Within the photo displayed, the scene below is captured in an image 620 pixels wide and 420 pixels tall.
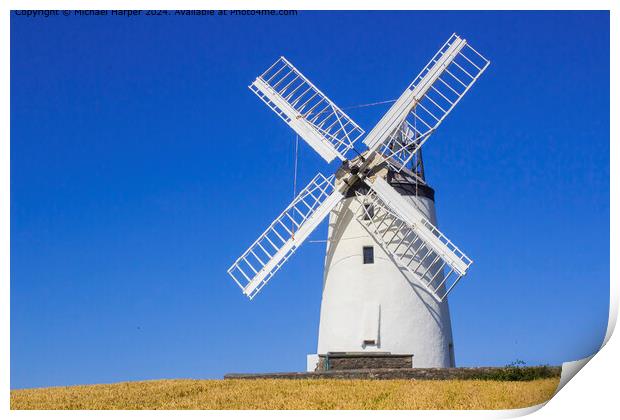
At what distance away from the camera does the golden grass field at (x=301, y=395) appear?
1483 cm

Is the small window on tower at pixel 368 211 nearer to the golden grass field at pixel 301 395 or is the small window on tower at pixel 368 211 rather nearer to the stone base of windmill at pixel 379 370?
the stone base of windmill at pixel 379 370

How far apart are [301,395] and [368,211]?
6074 mm

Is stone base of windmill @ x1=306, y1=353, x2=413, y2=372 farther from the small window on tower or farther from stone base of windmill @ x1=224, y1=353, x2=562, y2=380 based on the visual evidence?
the small window on tower

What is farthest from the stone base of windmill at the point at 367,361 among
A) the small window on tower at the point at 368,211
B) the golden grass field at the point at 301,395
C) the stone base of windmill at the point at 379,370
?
the small window on tower at the point at 368,211

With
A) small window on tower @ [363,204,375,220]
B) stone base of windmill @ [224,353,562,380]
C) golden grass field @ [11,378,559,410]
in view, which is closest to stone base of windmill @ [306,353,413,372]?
stone base of windmill @ [224,353,562,380]

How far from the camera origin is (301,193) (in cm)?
2056

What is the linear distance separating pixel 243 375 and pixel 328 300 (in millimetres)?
3120

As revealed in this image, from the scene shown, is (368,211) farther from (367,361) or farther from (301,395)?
(301,395)

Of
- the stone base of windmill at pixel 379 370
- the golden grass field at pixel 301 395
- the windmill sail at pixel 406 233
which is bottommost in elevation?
the golden grass field at pixel 301 395

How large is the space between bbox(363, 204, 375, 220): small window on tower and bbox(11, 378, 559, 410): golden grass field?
4.30m

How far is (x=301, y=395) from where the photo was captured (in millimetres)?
15531

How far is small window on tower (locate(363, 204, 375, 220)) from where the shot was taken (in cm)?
2069

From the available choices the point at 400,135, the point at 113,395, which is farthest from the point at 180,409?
the point at 400,135

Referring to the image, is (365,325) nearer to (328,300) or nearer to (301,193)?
(328,300)
